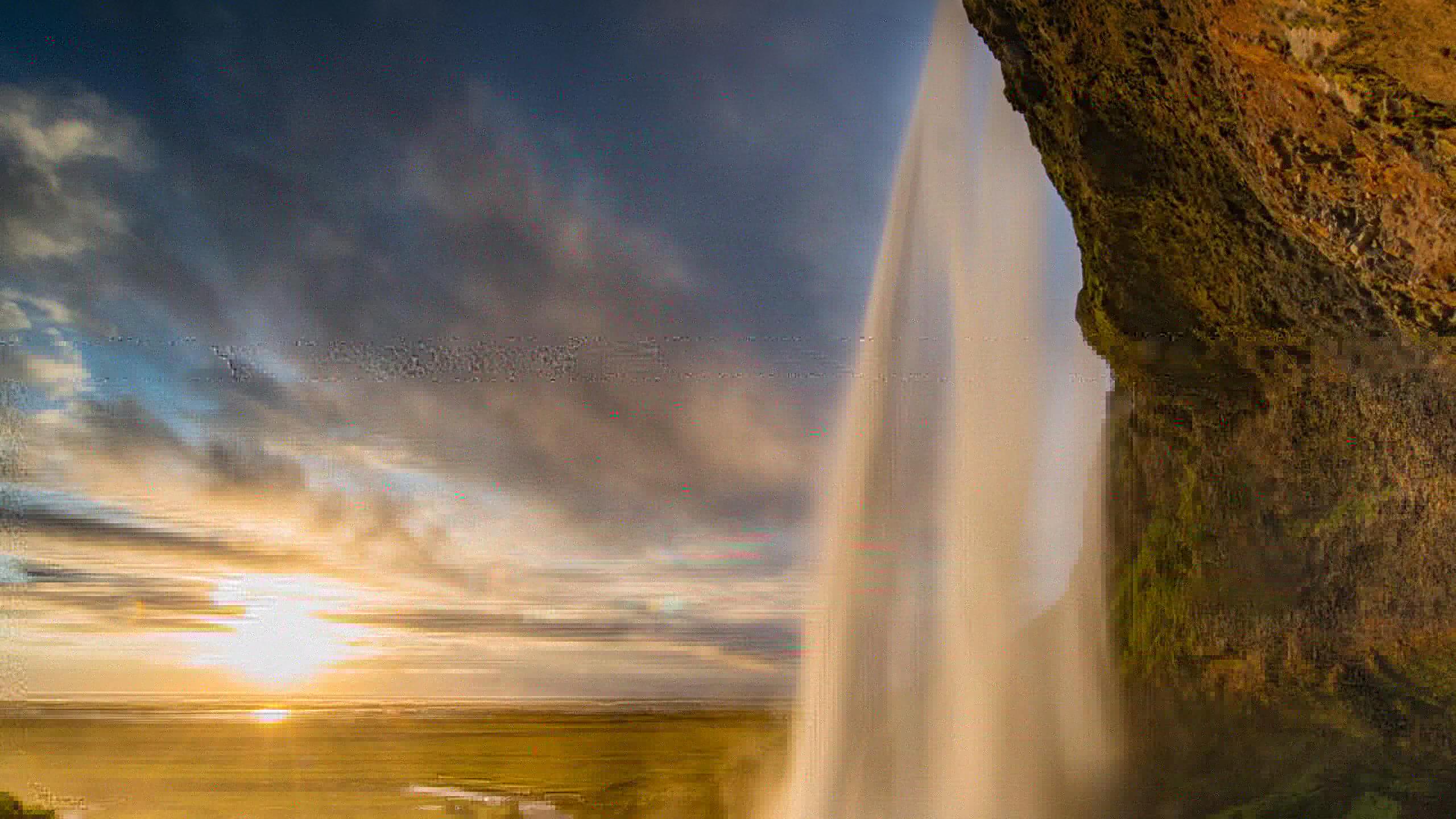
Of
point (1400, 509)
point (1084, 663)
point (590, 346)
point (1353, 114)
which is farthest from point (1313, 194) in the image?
point (590, 346)

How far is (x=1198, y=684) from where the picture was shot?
5.18 meters

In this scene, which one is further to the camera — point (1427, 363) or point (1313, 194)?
point (1427, 363)

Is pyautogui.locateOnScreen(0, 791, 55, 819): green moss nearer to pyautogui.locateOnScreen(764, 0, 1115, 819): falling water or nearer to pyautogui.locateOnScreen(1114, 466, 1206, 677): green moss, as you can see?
pyautogui.locateOnScreen(764, 0, 1115, 819): falling water

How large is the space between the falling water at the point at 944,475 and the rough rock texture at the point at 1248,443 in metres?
0.44

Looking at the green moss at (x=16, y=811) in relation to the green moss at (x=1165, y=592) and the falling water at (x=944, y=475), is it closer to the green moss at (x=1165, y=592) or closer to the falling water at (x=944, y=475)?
the falling water at (x=944, y=475)

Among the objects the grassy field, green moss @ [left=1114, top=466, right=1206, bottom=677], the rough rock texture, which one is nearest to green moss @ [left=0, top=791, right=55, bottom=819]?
the grassy field

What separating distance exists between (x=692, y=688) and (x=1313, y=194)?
4.18 m

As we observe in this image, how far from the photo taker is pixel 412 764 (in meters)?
6.38

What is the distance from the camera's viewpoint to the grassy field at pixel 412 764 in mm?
5922

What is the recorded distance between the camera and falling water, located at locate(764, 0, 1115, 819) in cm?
558

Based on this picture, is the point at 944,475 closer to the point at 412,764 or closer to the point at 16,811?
the point at 412,764

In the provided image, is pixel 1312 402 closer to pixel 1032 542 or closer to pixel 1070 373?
pixel 1070 373

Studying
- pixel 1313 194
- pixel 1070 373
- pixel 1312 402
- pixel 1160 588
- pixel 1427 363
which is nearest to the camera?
pixel 1313 194

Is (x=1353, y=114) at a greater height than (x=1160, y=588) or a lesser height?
greater
